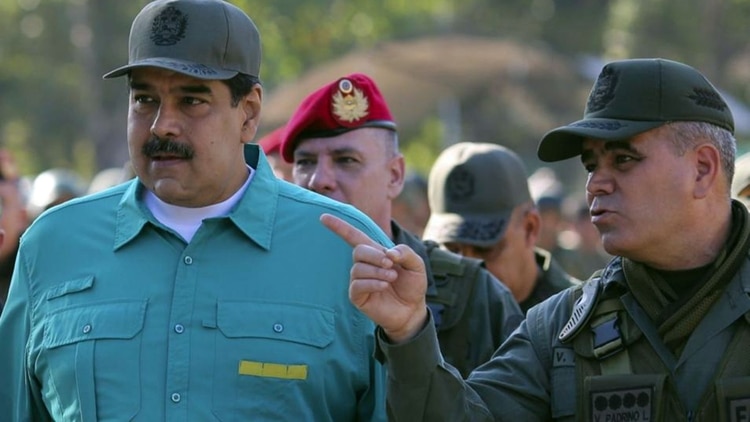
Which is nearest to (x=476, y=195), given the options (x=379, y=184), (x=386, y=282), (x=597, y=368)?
(x=379, y=184)

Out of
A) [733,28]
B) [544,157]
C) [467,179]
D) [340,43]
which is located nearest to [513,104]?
[733,28]

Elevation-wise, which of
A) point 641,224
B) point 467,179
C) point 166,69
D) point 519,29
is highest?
point 166,69

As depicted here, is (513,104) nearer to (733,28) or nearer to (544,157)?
(733,28)

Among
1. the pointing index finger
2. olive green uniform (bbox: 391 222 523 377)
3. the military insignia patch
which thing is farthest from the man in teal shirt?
the military insignia patch

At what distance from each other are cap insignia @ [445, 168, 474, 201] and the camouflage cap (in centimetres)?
300

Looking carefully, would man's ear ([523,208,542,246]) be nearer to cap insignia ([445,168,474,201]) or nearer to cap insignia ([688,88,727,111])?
cap insignia ([445,168,474,201])

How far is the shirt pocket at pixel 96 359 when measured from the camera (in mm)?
4496

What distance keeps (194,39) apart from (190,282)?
0.76 meters

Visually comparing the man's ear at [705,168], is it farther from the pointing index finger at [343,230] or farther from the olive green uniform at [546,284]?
the olive green uniform at [546,284]

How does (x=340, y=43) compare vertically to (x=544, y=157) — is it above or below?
below

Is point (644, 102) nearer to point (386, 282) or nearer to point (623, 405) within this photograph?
point (623, 405)

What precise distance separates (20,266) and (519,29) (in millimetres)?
38018

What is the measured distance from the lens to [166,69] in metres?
4.59

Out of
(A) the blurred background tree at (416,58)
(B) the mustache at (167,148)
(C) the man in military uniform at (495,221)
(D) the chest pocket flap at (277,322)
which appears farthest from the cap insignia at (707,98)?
Result: (A) the blurred background tree at (416,58)
